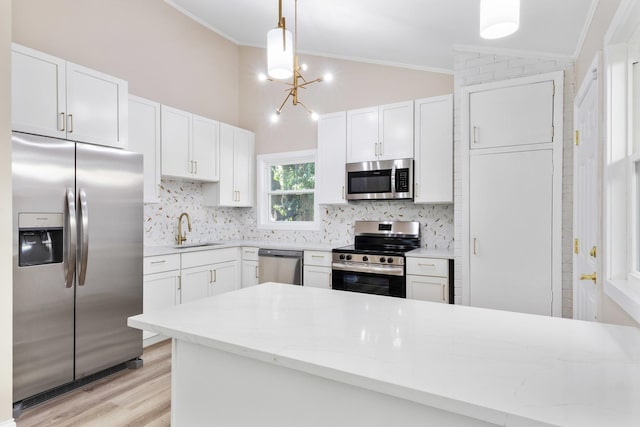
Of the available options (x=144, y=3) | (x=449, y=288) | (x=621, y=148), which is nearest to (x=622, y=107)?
(x=621, y=148)

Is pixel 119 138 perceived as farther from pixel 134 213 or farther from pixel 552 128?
pixel 552 128

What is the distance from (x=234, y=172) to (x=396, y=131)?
2.12 m

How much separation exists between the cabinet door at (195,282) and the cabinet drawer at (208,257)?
0.05m

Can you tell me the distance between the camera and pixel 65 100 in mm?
2703

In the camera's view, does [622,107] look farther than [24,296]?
No

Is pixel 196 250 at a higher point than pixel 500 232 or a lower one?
lower

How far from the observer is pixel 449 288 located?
335 cm

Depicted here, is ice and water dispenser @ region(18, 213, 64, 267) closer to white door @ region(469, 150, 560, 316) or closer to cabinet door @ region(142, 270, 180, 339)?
cabinet door @ region(142, 270, 180, 339)

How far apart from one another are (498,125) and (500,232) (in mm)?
891

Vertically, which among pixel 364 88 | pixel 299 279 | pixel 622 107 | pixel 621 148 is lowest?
pixel 299 279

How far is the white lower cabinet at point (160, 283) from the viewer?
3.42 metres

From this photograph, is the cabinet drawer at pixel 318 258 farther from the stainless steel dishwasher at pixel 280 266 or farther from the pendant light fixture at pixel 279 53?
the pendant light fixture at pixel 279 53

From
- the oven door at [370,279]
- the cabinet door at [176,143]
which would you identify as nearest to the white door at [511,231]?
the oven door at [370,279]

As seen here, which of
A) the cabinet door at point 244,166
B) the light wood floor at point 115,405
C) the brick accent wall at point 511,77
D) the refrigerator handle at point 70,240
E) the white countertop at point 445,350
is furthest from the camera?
the cabinet door at point 244,166
